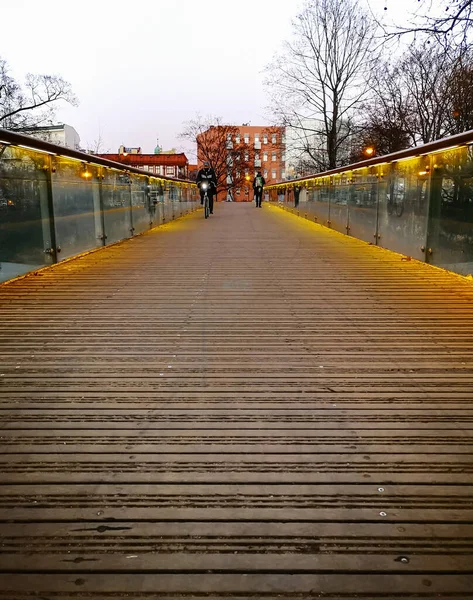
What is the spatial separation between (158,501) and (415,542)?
0.90m

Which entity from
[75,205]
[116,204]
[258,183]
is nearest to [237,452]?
[75,205]

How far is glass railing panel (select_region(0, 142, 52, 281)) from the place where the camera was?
627 cm

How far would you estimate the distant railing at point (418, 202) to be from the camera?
662cm

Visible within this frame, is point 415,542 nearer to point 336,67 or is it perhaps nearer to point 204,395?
point 204,395

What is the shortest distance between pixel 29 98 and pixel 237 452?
3441 cm

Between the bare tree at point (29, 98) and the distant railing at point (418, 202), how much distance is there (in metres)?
24.6

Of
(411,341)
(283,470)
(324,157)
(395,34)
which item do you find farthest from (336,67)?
(283,470)

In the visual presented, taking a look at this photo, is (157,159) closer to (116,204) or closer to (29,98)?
(29,98)

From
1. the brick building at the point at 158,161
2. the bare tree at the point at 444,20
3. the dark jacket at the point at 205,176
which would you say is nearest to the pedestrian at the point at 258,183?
the dark jacket at the point at 205,176

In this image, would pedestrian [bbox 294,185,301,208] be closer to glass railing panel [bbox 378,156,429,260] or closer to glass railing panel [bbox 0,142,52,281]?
glass railing panel [bbox 378,156,429,260]

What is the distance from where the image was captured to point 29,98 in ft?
106

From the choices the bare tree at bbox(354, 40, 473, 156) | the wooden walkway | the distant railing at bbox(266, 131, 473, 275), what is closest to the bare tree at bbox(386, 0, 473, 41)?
the distant railing at bbox(266, 131, 473, 275)

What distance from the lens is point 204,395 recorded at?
3061 millimetres

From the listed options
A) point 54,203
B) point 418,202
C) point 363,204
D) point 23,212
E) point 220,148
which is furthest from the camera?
point 220,148
